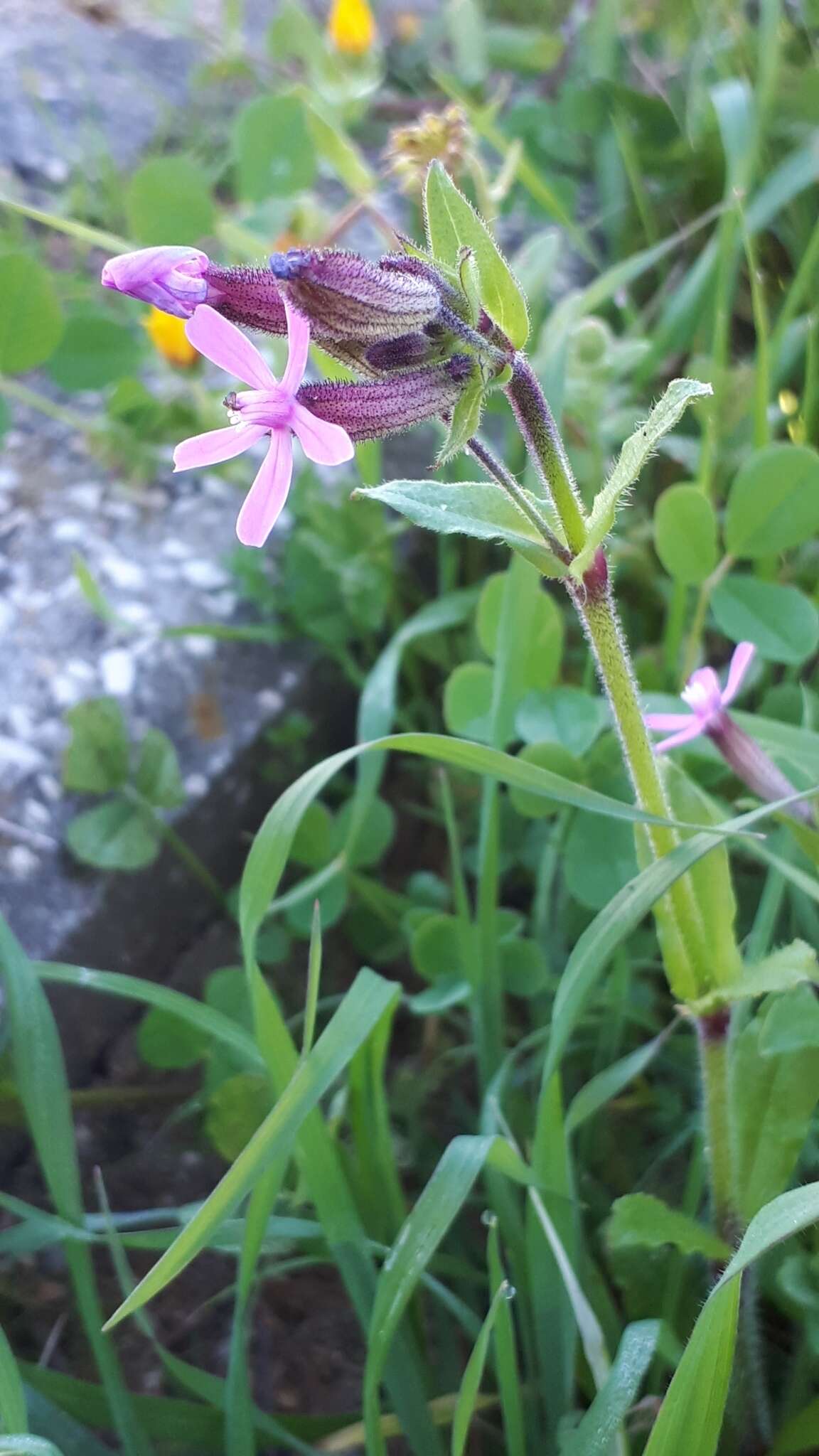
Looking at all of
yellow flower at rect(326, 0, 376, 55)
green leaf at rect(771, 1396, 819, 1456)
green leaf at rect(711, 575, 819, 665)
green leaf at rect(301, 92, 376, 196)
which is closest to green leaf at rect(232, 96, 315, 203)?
green leaf at rect(301, 92, 376, 196)

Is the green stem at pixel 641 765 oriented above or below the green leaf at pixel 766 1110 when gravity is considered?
above

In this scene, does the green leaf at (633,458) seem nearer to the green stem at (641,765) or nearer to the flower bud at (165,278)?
the green stem at (641,765)

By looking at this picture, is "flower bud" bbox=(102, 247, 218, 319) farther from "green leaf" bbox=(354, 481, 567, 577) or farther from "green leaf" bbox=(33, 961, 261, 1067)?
"green leaf" bbox=(33, 961, 261, 1067)

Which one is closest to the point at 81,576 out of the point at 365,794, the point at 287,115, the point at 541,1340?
the point at 365,794

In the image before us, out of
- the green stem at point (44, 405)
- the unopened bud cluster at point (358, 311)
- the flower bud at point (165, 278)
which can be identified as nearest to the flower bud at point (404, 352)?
the unopened bud cluster at point (358, 311)

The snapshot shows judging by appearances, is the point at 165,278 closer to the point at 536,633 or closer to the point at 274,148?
the point at 536,633

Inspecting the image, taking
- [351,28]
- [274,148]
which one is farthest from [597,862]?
[351,28]

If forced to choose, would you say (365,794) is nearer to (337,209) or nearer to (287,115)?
(287,115)
